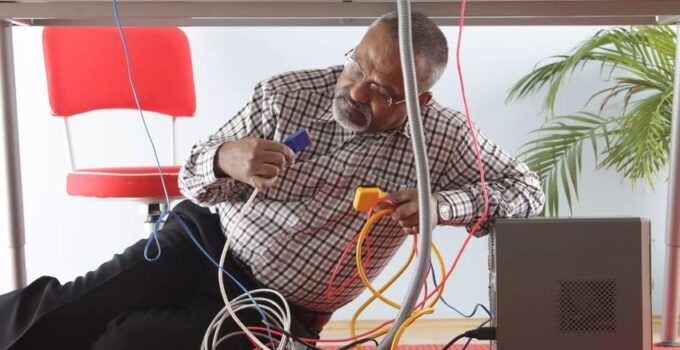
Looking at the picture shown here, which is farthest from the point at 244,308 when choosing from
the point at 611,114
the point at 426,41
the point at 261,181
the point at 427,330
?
the point at 611,114

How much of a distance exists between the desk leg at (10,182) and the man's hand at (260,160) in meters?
0.72

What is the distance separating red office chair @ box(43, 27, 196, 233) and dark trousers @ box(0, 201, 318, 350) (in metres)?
0.60

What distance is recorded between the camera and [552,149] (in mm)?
2414

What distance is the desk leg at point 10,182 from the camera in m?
1.68

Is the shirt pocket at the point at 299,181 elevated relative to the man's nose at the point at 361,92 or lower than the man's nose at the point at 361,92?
lower

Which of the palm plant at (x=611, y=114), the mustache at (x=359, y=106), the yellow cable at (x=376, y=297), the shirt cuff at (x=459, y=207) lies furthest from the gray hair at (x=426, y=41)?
the palm plant at (x=611, y=114)

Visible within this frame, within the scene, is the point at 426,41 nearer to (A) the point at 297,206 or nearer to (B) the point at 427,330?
(A) the point at 297,206

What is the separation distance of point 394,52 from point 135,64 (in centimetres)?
114

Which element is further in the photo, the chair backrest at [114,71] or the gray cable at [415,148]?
the chair backrest at [114,71]

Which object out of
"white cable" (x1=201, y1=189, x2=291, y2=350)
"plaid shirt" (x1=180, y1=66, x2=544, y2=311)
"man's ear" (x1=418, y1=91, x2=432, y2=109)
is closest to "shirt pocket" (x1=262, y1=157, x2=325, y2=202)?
"plaid shirt" (x1=180, y1=66, x2=544, y2=311)

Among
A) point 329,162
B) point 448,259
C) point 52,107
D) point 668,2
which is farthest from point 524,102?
point 52,107

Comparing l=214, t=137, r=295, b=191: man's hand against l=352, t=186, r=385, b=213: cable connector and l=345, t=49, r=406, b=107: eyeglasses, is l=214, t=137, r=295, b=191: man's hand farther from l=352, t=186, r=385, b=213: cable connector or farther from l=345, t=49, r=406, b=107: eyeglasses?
l=345, t=49, r=406, b=107: eyeglasses

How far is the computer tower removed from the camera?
3.43 feet

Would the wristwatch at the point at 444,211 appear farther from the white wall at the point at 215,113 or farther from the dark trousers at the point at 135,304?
the white wall at the point at 215,113
